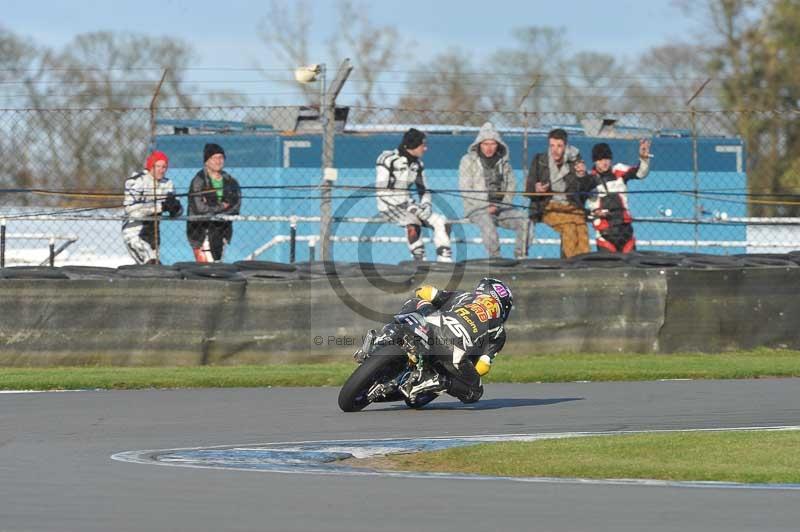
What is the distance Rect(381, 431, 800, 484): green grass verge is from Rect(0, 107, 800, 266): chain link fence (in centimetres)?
796

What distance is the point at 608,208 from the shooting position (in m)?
18.4

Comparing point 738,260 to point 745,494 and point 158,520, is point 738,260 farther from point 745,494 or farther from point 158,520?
point 158,520

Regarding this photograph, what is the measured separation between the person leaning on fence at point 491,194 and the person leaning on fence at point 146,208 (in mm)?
3673

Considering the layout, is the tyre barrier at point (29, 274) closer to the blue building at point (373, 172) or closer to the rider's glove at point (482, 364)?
the blue building at point (373, 172)

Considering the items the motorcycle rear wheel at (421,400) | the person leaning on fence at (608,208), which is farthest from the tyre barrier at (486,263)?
the motorcycle rear wheel at (421,400)

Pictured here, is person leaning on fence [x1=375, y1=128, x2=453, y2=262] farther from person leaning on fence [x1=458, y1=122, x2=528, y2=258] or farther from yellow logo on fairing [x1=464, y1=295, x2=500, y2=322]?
yellow logo on fairing [x1=464, y1=295, x2=500, y2=322]

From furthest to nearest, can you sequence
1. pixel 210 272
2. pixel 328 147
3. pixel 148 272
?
1. pixel 328 147
2. pixel 210 272
3. pixel 148 272

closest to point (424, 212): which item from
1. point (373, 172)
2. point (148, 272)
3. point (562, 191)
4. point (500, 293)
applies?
point (562, 191)

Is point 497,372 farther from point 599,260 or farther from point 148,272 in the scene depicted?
point 148,272

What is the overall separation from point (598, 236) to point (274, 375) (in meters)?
5.75

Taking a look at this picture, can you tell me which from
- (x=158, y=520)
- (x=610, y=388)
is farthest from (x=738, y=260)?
(x=158, y=520)

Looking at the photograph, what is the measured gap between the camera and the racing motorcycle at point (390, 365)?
11.4 meters

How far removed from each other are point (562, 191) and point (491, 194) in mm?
904

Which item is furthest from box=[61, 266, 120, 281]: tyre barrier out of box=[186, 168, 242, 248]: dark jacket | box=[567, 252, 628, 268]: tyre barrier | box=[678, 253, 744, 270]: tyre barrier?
box=[678, 253, 744, 270]: tyre barrier
